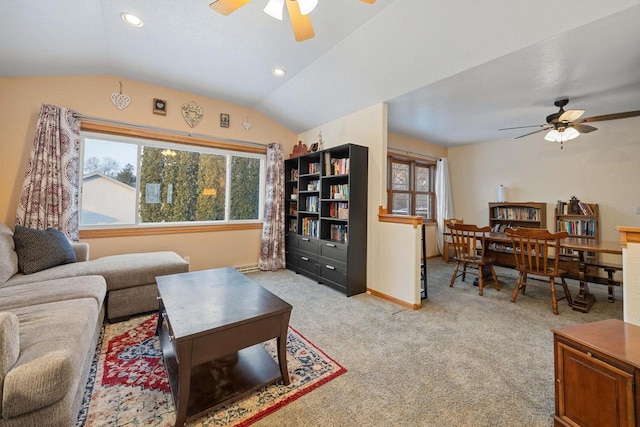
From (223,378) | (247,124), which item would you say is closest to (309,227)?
(247,124)

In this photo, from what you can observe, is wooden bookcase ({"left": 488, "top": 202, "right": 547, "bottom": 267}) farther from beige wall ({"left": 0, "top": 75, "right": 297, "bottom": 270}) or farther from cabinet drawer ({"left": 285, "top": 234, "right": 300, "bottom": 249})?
beige wall ({"left": 0, "top": 75, "right": 297, "bottom": 270})

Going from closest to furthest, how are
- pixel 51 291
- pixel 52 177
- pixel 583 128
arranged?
pixel 51 291, pixel 52 177, pixel 583 128

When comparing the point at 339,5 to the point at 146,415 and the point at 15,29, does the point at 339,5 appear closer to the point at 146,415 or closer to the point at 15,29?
the point at 15,29

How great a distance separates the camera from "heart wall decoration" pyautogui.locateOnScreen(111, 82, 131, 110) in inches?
124

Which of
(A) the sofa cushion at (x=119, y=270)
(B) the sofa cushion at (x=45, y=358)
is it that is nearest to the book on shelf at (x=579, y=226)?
(A) the sofa cushion at (x=119, y=270)

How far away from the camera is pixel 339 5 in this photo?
2.09 meters

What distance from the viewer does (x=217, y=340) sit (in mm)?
1318

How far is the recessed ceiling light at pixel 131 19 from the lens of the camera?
7.09 ft

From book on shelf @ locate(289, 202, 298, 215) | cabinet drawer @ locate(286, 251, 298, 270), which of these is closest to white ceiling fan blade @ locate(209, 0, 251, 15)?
book on shelf @ locate(289, 202, 298, 215)

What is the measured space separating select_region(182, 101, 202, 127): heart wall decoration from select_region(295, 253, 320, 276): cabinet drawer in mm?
2497

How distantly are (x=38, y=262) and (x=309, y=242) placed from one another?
2806mm

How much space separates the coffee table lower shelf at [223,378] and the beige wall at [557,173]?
199 inches

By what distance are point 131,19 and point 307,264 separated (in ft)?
10.8

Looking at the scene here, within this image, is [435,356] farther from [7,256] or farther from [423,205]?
[423,205]
